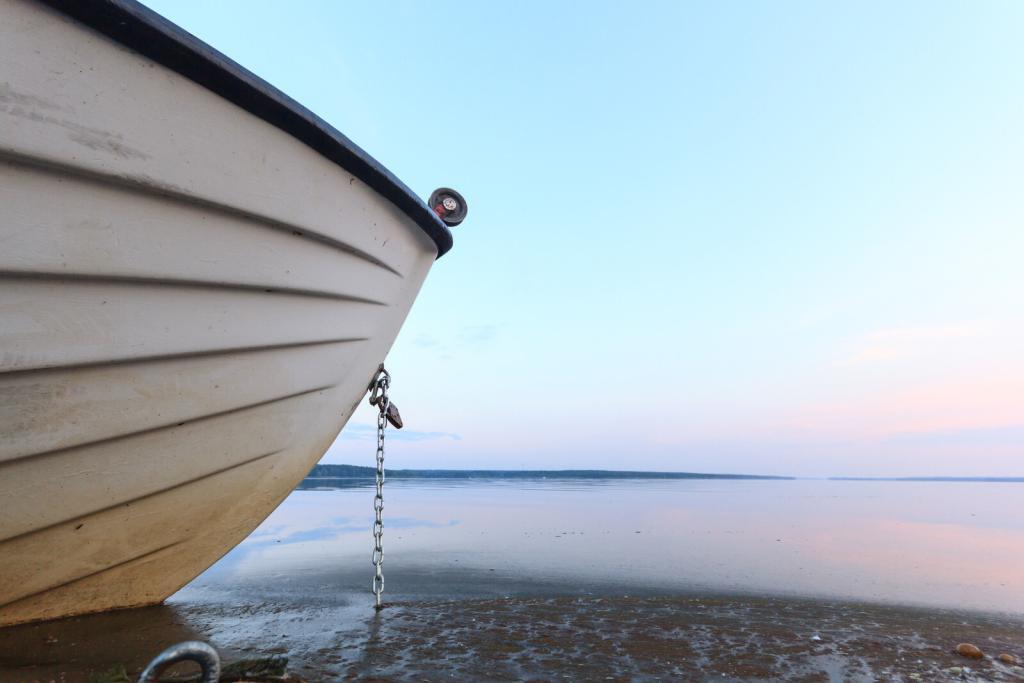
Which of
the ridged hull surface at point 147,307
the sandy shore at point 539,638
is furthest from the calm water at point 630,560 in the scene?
the ridged hull surface at point 147,307

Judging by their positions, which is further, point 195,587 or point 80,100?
point 195,587

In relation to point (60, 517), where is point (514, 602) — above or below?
Result: below

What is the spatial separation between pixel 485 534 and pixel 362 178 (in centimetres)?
977

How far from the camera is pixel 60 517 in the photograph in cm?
261

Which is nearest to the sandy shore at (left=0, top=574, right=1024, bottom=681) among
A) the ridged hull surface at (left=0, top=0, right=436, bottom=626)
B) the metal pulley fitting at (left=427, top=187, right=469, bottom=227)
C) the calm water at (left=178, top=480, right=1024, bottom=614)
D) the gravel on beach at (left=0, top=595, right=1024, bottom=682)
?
the gravel on beach at (left=0, top=595, right=1024, bottom=682)

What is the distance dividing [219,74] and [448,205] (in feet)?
6.86

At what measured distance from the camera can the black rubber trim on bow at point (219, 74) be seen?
193 centimetres

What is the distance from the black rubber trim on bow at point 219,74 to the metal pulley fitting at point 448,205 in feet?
3.26

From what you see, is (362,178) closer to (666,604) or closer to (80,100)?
(80,100)

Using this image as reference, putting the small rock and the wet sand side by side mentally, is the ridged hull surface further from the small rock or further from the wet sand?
the small rock

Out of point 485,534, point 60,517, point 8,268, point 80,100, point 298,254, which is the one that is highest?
point 80,100

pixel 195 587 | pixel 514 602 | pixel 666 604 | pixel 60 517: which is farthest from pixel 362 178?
pixel 195 587

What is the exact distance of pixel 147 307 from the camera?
2.35 m

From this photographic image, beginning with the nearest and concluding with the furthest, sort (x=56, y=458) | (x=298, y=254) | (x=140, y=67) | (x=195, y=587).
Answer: (x=140, y=67) < (x=56, y=458) < (x=298, y=254) < (x=195, y=587)
